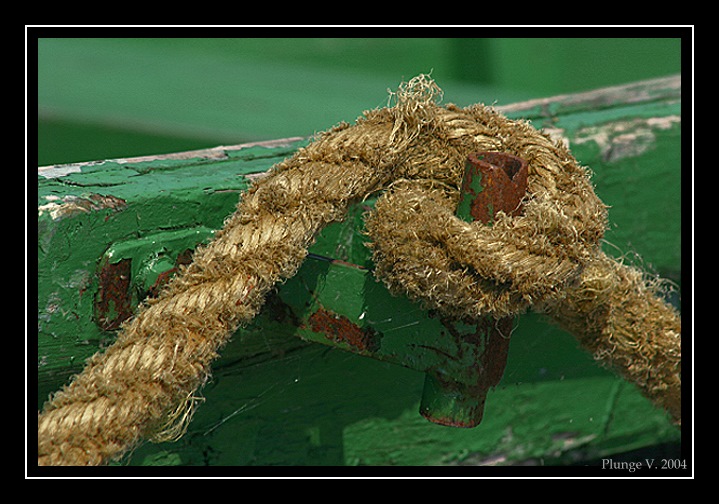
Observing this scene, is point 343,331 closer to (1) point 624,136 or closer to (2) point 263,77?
(1) point 624,136

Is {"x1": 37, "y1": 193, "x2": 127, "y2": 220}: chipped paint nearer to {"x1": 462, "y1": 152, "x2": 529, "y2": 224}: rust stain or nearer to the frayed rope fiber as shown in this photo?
the frayed rope fiber

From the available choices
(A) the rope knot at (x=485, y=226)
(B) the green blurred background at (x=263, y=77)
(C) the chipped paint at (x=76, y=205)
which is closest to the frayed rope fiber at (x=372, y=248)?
(A) the rope knot at (x=485, y=226)

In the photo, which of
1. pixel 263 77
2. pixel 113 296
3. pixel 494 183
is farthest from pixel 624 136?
pixel 263 77

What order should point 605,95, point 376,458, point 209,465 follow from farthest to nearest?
point 605,95 < point 376,458 < point 209,465

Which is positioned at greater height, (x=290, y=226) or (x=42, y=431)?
(x=290, y=226)
